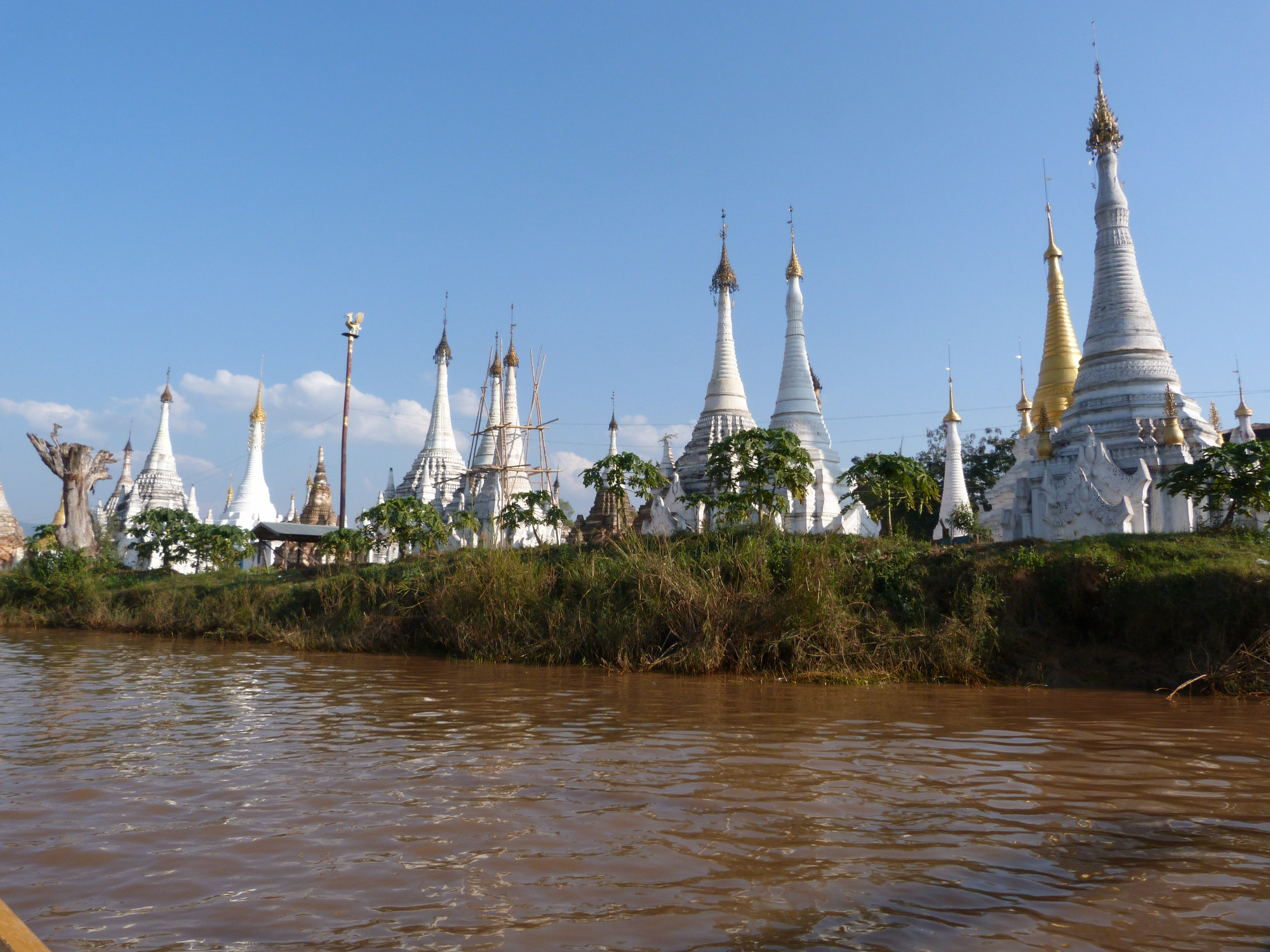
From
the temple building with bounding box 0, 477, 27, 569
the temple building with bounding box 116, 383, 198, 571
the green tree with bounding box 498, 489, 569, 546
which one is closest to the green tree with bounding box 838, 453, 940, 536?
the green tree with bounding box 498, 489, 569, 546

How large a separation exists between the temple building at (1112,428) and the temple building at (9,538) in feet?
121

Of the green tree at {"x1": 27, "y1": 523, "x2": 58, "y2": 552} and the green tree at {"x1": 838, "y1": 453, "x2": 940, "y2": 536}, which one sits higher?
the green tree at {"x1": 838, "y1": 453, "x2": 940, "y2": 536}

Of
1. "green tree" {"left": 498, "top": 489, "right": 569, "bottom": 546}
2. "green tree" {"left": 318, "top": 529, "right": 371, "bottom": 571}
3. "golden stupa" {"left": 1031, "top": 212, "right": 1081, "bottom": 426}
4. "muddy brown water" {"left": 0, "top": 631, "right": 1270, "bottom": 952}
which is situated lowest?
"muddy brown water" {"left": 0, "top": 631, "right": 1270, "bottom": 952}

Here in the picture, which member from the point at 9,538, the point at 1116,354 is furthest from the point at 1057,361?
the point at 9,538

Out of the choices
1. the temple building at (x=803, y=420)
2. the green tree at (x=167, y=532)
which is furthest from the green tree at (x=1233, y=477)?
the green tree at (x=167, y=532)

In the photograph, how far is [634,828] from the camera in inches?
154

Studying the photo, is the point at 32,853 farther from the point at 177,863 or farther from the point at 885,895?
the point at 885,895

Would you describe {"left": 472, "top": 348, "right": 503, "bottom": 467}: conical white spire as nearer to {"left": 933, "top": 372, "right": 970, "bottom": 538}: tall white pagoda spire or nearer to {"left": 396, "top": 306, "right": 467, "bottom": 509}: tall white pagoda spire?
{"left": 396, "top": 306, "right": 467, "bottom": 509}: tall white pagoda spire

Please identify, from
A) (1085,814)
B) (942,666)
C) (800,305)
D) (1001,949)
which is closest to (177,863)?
(1001,949)

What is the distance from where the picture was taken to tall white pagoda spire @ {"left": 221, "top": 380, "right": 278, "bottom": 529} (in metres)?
46.4

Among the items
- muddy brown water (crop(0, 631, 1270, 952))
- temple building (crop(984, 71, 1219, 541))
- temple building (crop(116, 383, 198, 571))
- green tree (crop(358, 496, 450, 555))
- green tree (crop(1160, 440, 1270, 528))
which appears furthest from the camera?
temple building (crop(116, 383, 198, 571))

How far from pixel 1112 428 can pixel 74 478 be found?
30.2 meters

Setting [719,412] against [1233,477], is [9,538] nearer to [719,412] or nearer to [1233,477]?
[719,412]

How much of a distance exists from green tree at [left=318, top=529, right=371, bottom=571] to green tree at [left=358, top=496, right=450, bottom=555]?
332mm
